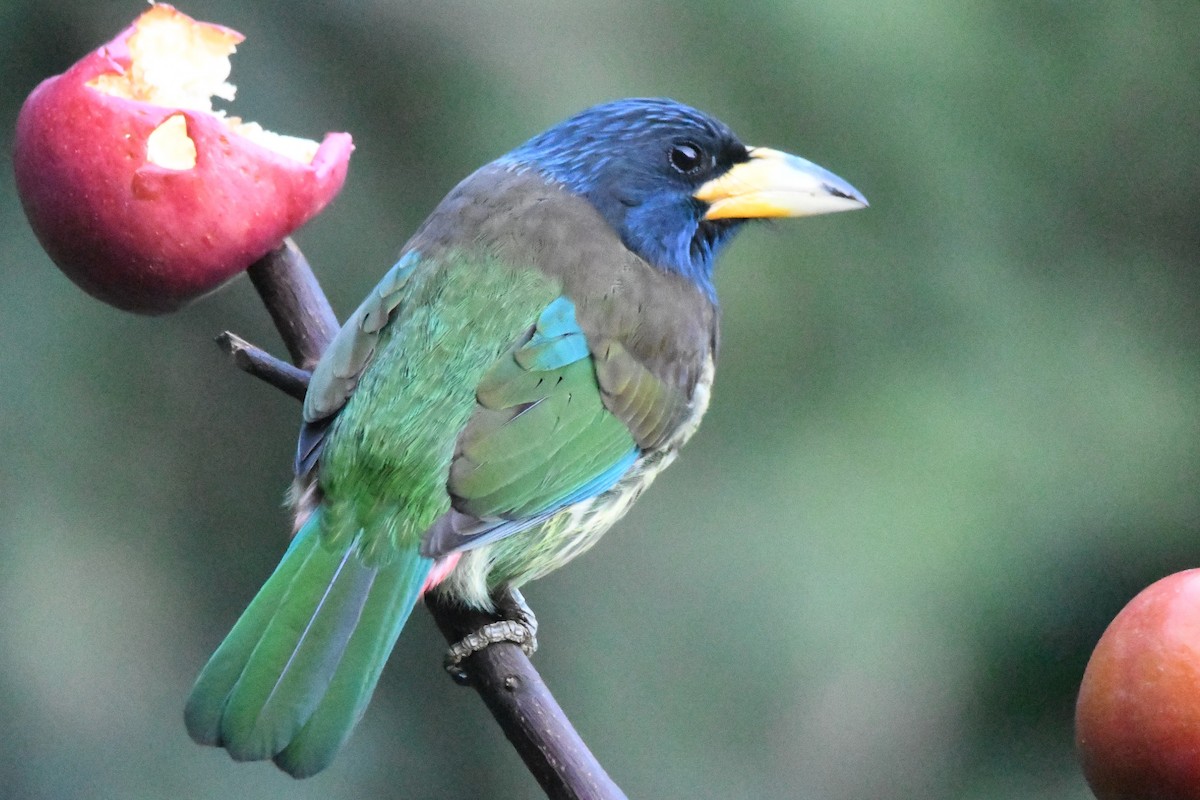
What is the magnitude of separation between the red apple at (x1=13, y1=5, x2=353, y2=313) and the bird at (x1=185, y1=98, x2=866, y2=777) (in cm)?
19

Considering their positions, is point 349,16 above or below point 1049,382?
above

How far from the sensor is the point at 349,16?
3230 millimetres

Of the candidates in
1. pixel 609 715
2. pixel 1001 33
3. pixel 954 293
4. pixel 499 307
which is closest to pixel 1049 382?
pixel 954 293

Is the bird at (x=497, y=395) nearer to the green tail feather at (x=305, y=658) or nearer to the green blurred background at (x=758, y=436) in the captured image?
the green tail feather at (x=305, y=658)

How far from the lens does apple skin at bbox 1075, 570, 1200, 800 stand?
1.41 meters

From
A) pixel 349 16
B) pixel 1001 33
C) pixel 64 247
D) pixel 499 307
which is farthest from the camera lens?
pixel 1001 33

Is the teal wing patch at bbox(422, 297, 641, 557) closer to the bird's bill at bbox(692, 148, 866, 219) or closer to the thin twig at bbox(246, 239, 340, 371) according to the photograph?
the thin twig at bbox(246, 239, 340, 371)

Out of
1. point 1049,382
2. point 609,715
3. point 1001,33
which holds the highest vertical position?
point 1001,33

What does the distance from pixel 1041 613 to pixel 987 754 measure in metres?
0.36

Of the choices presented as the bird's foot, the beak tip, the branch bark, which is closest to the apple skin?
the branch bark

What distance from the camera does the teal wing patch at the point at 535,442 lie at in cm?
188

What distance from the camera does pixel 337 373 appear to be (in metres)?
2.00

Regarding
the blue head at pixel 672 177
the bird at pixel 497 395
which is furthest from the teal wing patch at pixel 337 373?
the blue head at pixel 672 177

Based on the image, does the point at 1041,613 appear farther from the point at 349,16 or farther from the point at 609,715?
the point at 349,16
